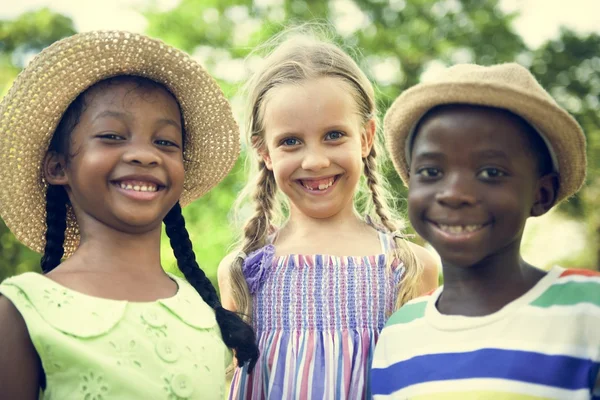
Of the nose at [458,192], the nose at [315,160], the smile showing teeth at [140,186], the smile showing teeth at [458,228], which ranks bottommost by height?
the smile showing teeth at [458,228]

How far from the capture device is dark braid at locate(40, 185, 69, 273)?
2689 mm

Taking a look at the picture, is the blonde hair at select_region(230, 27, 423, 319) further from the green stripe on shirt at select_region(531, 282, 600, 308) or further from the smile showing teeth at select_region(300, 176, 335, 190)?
the green stripe on shirt at select_region(531, 282, 600, 308)

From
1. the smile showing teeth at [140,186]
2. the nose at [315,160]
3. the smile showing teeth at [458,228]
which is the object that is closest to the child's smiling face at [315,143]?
the nose at [315,160]

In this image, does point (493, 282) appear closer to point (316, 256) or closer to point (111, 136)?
point (316, 256)

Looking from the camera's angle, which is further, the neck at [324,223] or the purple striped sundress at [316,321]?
the neck at [324,223]

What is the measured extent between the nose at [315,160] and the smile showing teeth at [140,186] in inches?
32.0

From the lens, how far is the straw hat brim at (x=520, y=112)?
2258 millimetres

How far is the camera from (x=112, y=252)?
8.37 ft

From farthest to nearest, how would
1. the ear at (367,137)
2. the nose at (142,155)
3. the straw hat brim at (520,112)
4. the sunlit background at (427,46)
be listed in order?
the sunlit background at (427,46), the ear at (367,137), the nose at (142,155), the straw hat brim at (520,112)

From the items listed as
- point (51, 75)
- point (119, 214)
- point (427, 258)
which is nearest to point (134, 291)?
point (119, 214)

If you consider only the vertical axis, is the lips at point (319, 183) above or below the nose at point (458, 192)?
above

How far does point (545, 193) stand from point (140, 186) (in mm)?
1388

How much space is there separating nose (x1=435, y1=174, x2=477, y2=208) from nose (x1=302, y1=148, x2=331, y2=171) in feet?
3.06

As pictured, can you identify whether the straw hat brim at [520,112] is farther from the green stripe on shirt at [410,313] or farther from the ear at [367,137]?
the ear at [367,137]
